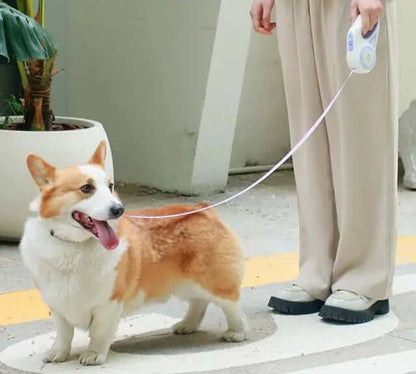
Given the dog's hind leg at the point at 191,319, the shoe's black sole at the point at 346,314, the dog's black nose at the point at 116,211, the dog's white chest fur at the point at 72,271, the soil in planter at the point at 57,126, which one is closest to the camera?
the dog's black nose at the point at 116,211

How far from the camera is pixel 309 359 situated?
12.4ft

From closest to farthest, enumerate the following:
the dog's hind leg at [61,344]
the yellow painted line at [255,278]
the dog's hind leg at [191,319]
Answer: the dog's hind leg at [61,344] → the dog's hind leg at [191,319] → the yellow painted line at [255,278]

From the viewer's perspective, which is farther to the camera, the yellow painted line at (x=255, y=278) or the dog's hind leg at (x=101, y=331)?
the yellow painted line at (x=255, y=278)

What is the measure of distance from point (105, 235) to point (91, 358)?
440 millimetres

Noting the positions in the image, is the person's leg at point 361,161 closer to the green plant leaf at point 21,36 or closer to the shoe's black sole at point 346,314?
the shoe's black sole at point 346,314

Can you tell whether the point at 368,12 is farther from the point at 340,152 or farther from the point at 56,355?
the point at 56,355

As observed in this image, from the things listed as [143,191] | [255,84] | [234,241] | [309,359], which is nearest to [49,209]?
[234,241]

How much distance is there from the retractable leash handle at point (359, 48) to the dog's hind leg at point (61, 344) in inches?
54.0

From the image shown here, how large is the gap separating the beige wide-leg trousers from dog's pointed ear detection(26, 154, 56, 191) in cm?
120

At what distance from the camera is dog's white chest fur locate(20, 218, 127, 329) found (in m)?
3.53

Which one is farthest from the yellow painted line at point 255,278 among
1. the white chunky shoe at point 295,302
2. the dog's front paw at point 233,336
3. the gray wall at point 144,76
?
the gray wall at point 144,76

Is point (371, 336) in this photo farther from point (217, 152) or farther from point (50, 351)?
point (217, 152)

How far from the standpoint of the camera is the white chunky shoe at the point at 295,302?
4.32 m

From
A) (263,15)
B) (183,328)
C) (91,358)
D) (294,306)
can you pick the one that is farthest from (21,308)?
(263,15)
